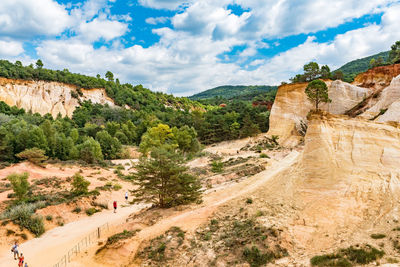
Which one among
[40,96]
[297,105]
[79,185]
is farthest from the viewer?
[40,96]

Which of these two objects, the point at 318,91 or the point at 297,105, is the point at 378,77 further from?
the point at 297,105

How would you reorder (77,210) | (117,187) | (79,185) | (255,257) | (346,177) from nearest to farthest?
(255,257) → (346,177) → (77,210) → (79,185) → (117,187)

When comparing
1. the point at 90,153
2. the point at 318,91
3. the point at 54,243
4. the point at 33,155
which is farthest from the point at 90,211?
the point at 318,91

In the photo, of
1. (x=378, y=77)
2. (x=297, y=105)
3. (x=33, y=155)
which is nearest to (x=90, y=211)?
(x=33, y=155)

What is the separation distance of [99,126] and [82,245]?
54.9 meters

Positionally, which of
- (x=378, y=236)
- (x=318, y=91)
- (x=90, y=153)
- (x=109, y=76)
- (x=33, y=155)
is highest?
(x=109, y=76)

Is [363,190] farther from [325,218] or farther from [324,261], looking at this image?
[324,261]

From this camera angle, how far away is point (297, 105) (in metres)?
52.4

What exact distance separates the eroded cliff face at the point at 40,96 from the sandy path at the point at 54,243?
66.2m

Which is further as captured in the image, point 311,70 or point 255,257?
point 311,70

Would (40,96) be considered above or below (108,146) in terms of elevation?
above

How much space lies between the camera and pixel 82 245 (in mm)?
16406

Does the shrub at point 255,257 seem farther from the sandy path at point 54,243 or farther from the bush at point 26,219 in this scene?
the bush at point 26,219

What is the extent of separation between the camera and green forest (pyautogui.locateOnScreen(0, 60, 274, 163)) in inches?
1629
